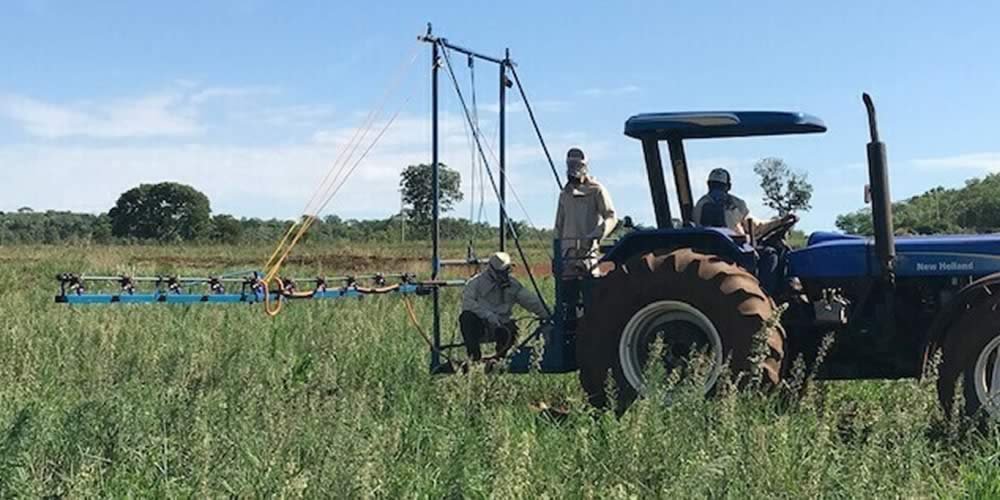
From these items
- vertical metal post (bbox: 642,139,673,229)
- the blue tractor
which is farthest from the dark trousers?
vertical metal post (bbox: 642,139,673,229)

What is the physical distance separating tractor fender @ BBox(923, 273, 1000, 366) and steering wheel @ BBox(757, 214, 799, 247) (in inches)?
46.3

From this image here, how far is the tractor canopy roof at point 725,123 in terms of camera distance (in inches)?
276

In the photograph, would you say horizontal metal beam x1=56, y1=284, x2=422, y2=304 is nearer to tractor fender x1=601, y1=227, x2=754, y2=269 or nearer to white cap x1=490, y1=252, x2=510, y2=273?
white cap x1=490, y1=252, x2=510, y2=273

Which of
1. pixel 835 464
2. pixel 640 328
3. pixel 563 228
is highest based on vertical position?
pixel 563 228

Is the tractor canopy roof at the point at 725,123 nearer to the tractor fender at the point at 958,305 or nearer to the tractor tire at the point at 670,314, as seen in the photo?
the tractor tire at the point at 670,314

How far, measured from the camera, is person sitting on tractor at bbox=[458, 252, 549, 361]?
8.19 meters

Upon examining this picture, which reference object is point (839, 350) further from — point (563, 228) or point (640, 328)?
point (563, 228)

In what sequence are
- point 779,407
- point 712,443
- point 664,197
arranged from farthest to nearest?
Result: point 664,197
point 779,407
point 712,443

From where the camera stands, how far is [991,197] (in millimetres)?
51625

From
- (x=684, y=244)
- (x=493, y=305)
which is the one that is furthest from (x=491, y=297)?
(x=684, y=244)

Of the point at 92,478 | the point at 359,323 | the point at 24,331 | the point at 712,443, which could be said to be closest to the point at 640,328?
the point at 712,443

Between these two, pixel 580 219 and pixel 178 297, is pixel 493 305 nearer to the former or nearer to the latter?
pixel 580 219

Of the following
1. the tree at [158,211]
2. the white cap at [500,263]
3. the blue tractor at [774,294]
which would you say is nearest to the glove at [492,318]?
the white cap at [500,263]

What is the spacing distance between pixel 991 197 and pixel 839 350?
49.5 metres
